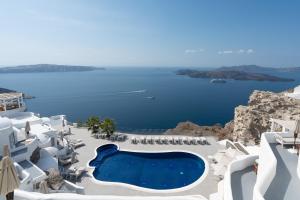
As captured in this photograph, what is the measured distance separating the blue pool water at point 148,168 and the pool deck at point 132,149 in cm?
64

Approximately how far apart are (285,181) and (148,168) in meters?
11.4

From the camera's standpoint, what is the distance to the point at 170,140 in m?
19.8

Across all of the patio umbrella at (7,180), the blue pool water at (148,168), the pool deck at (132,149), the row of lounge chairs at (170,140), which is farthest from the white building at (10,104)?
the patio umbrella at (7,180)

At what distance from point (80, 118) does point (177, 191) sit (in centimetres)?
4602

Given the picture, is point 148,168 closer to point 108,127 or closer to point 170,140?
point 170,140

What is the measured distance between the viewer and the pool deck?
12531 millimetres

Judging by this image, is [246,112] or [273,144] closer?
[273,144]

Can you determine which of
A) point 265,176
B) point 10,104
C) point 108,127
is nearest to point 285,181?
point 265,176

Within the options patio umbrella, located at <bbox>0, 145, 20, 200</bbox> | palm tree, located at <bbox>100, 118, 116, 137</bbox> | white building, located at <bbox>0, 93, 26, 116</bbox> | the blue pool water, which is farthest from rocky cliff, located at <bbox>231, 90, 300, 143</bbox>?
white building, located at <bbox>0, 93, 26, 116</bbox>

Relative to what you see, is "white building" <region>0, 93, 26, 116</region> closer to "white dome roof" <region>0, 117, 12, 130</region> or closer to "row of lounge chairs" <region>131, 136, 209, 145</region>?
"white dome roof" <region>0, 117, 12, 130</region>

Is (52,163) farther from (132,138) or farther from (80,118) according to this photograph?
(80,118)

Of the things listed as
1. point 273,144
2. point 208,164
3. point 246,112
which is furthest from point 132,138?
point 273,144

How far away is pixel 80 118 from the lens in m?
54.6

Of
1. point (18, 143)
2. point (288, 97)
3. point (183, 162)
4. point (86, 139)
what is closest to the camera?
point (18, 143)
